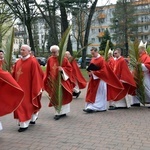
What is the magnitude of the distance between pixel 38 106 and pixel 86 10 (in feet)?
64.1

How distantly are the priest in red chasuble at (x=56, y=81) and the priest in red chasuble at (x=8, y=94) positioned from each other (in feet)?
7.21

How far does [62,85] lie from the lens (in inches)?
339

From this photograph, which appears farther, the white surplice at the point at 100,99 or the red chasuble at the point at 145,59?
the red chasuble at the point at 145,59

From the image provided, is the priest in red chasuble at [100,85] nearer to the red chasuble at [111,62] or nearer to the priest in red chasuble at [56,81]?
the red chasuble at [111,62]

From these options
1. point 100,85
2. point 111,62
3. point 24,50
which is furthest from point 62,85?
point 111,62

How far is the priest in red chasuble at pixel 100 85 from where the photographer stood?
943 centimetres

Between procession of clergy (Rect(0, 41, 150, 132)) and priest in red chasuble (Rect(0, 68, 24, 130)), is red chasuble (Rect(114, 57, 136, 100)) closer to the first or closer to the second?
procession of clergy (Rect(0, 41, 150, 132))

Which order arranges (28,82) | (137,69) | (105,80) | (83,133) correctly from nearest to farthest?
(83,133), (28,82), (105,80), (137,69)

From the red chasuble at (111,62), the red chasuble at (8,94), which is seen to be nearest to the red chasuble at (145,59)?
the red chasuble at (111,62)

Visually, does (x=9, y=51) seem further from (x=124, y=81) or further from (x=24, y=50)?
(x=124, y=81)

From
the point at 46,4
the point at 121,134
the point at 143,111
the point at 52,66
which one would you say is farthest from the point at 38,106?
the point at 46,4

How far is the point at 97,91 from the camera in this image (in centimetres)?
952

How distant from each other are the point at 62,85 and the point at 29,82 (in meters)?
1.30

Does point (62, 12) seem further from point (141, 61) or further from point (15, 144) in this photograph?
point (15, 144)
